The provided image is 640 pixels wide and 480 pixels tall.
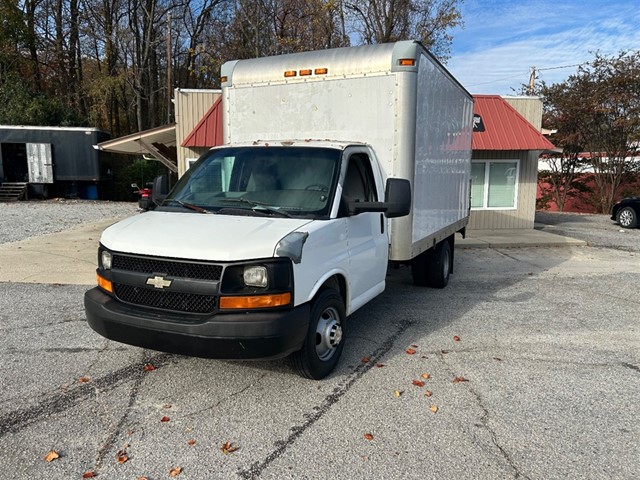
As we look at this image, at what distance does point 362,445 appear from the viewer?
3271mm

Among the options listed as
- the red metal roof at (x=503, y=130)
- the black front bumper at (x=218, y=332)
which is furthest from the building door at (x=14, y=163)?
the black front bumper at (x=218, y=332)

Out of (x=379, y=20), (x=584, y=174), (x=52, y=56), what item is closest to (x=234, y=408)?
(x=584, y=174)

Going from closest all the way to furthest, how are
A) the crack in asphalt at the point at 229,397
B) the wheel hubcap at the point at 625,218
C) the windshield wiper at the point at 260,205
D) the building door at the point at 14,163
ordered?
1. the crack in asphalt at the point at 229,397
2. the windshield wiper at the point at 260,205
3. the wheel hubcap at the point at 625,218
4. the building door at the point at 14,163

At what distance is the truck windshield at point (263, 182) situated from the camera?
4.25m

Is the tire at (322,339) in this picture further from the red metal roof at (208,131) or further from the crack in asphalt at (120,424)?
the red metal roof at (208,131)

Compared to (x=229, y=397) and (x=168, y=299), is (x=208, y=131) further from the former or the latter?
(x=229, y=397)

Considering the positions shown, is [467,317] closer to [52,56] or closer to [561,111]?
[561,111]

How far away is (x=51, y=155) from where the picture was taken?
24484 mm

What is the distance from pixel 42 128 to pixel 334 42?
57.3 feet

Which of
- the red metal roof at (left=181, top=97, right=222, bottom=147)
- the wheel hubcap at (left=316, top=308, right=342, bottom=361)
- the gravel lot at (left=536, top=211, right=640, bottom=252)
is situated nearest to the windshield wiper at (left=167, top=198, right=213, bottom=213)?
the wheel hubcap at (left=316, top=308, right=342, bottom=361)

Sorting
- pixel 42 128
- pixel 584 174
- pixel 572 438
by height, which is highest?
pixel 42 128

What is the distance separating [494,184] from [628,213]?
534 centimetres

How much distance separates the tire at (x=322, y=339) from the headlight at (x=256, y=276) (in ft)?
1.90

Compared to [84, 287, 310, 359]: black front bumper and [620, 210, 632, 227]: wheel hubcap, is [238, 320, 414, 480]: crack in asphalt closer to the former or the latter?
[84, 287, 310, 359]: black front bumper
